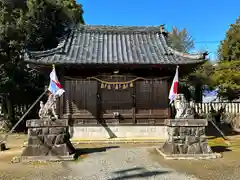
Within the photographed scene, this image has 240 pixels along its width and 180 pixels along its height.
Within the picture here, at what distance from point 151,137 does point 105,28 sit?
284 inches

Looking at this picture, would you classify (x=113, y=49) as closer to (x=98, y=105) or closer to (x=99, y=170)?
(x=98, y=105)

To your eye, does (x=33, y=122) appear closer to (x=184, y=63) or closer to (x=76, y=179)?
(x=76, y=179)

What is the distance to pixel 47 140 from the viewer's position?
8.08m

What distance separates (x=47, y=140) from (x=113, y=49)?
6.90 metres

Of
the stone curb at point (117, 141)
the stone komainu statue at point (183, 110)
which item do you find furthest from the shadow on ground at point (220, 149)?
the stone curb at point (117, 141)

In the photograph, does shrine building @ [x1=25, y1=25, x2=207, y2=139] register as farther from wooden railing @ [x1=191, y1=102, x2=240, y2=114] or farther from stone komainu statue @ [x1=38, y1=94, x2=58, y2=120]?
wooden railing @ [x1=191, y1=102, x2=240, y2=114]

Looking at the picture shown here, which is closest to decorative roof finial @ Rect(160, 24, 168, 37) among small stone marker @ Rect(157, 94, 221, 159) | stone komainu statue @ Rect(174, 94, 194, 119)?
stone komainu statue @ Rect(174, 94, 194, 119)

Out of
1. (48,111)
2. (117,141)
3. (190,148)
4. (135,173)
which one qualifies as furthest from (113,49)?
(135,173)

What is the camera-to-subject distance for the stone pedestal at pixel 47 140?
7977mm

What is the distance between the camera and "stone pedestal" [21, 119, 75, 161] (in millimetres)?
7977

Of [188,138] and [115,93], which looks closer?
[188,138]

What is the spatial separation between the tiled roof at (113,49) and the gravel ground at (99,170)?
513 centimetres

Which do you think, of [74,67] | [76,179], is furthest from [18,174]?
[74,67]

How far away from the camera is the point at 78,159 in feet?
26.4
